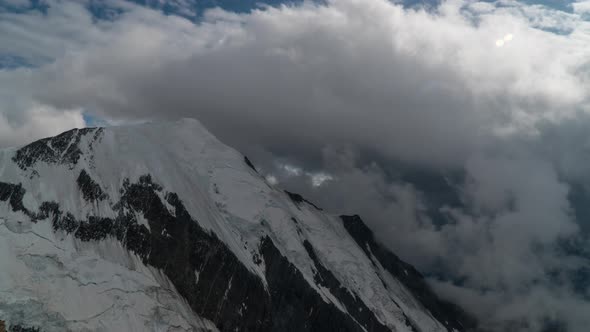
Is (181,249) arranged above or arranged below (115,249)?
above

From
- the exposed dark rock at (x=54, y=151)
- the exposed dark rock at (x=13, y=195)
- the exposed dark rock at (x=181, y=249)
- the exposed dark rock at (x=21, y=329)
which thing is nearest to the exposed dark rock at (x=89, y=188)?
the exposed dark rock at (x=181, y=249)

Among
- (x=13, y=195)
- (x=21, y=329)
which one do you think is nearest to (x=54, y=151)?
(x=13, y=195)

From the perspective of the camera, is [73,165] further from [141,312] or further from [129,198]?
[141,312]

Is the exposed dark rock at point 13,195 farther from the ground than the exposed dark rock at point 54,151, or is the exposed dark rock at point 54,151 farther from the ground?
the exposed dark rock at point 54,151

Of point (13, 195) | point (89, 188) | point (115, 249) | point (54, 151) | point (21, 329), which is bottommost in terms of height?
point (21, 329)

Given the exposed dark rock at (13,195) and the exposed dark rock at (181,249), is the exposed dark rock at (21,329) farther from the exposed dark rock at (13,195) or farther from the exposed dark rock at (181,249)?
the exposed dark rock at (13,195)

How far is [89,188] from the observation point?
165 m

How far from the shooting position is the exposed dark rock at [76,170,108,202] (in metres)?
164

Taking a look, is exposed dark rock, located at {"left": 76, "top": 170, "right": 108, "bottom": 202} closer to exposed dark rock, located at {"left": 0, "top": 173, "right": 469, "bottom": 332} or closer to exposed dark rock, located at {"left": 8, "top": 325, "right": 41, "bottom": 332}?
exposed dark rock, located at {"left": 0, "top": 173, "right": 469, "bottom": 332}

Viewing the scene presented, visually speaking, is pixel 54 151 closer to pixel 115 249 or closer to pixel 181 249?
pixel 115 249

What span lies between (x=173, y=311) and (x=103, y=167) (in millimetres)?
52654

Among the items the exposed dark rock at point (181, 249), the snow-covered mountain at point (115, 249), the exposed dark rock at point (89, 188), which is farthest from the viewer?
the exposed dark rock at point (89, 188)

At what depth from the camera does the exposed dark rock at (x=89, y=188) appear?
164462mm

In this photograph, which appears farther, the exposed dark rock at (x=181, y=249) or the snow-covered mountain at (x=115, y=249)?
the exposed dark rock at (x=181, y=249)
